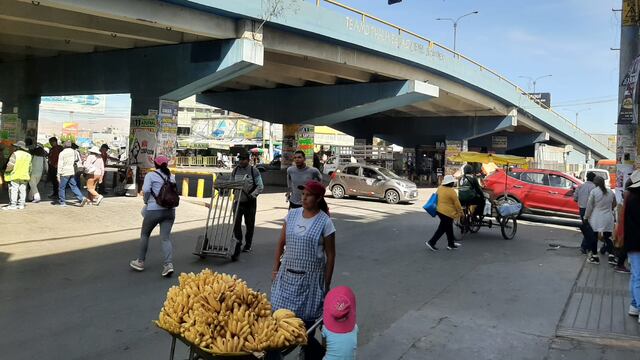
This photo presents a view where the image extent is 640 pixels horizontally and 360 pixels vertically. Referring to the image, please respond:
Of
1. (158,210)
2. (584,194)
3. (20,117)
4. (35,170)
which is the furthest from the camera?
(20,117)

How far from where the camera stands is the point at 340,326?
9.53 feet

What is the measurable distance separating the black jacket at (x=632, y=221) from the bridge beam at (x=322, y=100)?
17.7 meters

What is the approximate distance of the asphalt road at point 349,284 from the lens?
482 cm

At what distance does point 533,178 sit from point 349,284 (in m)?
12.0

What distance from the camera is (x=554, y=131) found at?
142ft

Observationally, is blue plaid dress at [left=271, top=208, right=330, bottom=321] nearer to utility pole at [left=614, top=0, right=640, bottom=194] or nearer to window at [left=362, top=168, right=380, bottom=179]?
utility pole at [left=614, top=0, right=640, bottom=194]

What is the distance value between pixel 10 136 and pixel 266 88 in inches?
488

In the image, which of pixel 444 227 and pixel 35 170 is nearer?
pixel 444 227

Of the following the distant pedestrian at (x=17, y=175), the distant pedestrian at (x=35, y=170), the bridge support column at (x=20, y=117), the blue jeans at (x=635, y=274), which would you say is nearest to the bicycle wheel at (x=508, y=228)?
the blue jeans at (x=635, y=274)

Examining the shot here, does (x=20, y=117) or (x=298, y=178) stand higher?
(x=20, y=117)

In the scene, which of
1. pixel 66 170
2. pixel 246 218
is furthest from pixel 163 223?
pixel 66 170

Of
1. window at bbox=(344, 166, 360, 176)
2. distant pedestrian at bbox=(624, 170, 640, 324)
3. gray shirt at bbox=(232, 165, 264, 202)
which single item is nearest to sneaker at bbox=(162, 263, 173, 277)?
gray shirt at bbox=(232, 165, 264, 202)

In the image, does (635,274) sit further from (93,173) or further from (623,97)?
(93,173)

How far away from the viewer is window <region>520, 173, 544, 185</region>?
16.7m
